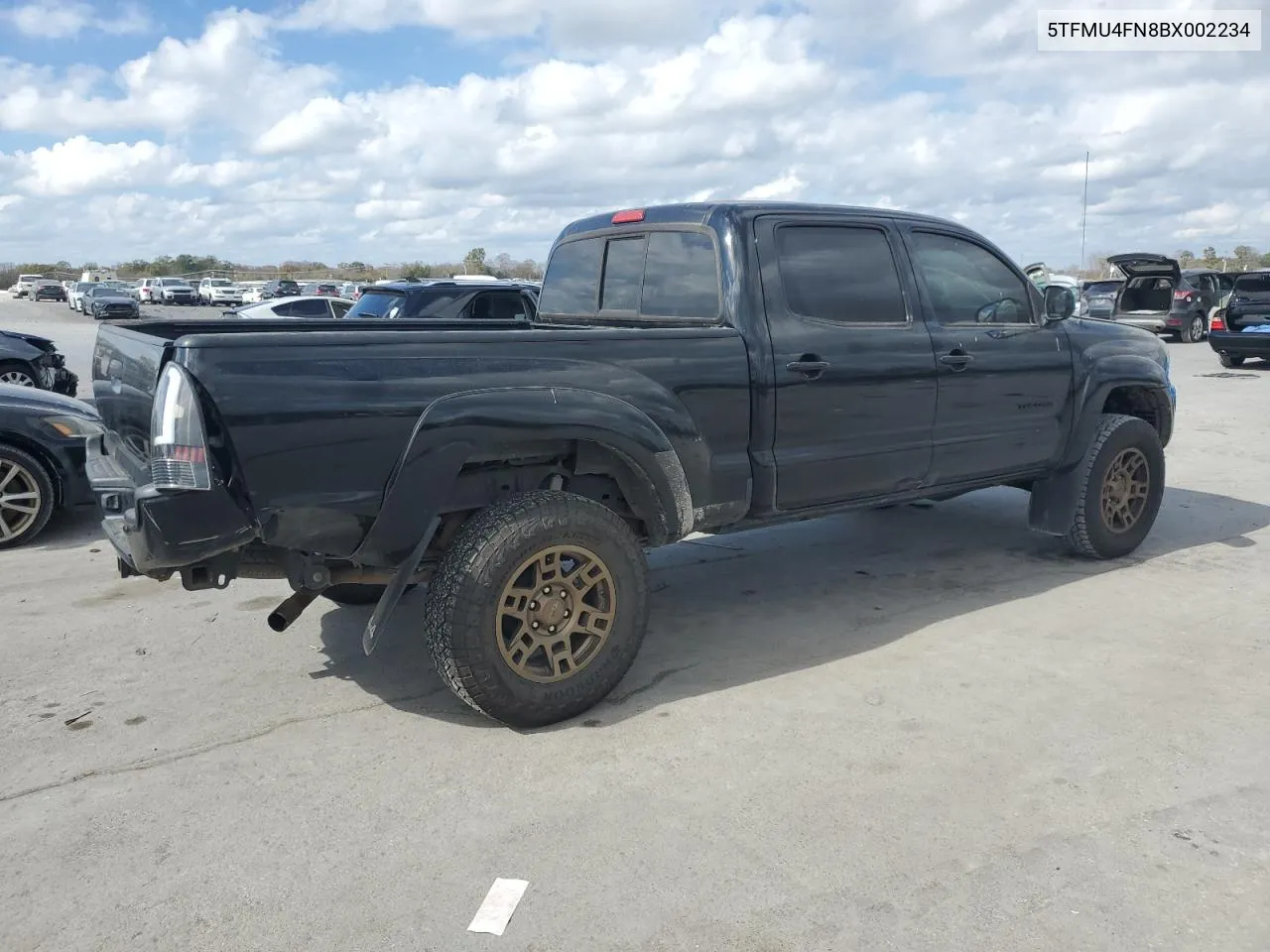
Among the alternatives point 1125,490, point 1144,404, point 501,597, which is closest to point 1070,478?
point 1125,490

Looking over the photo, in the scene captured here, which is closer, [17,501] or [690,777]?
[690,777]

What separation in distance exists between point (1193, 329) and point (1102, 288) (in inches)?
99.4

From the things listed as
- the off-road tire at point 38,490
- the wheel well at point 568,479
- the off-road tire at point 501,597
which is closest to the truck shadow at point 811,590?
the off-road tire at point 501,597

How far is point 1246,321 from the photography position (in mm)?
17328

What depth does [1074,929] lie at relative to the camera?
2643 millimetres

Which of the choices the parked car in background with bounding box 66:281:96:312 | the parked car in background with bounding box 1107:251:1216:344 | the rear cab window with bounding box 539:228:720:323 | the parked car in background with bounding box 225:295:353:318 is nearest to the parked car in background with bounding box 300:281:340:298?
the parked car in background with bounding box 66:281:96:312

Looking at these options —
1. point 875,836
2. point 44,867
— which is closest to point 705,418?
point 875,836

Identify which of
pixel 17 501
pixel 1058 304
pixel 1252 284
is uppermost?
pixel 1252 284

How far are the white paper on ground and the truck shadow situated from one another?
104cm

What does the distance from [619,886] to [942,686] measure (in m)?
1.91

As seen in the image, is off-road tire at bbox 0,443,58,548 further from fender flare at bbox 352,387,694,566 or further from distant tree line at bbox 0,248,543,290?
distant tree line at bbox 0,248,543,290

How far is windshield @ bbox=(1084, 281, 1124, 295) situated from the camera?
86.2 ft

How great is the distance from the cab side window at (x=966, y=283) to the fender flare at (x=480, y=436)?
76.4 inches

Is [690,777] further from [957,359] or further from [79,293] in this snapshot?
[79,293]
